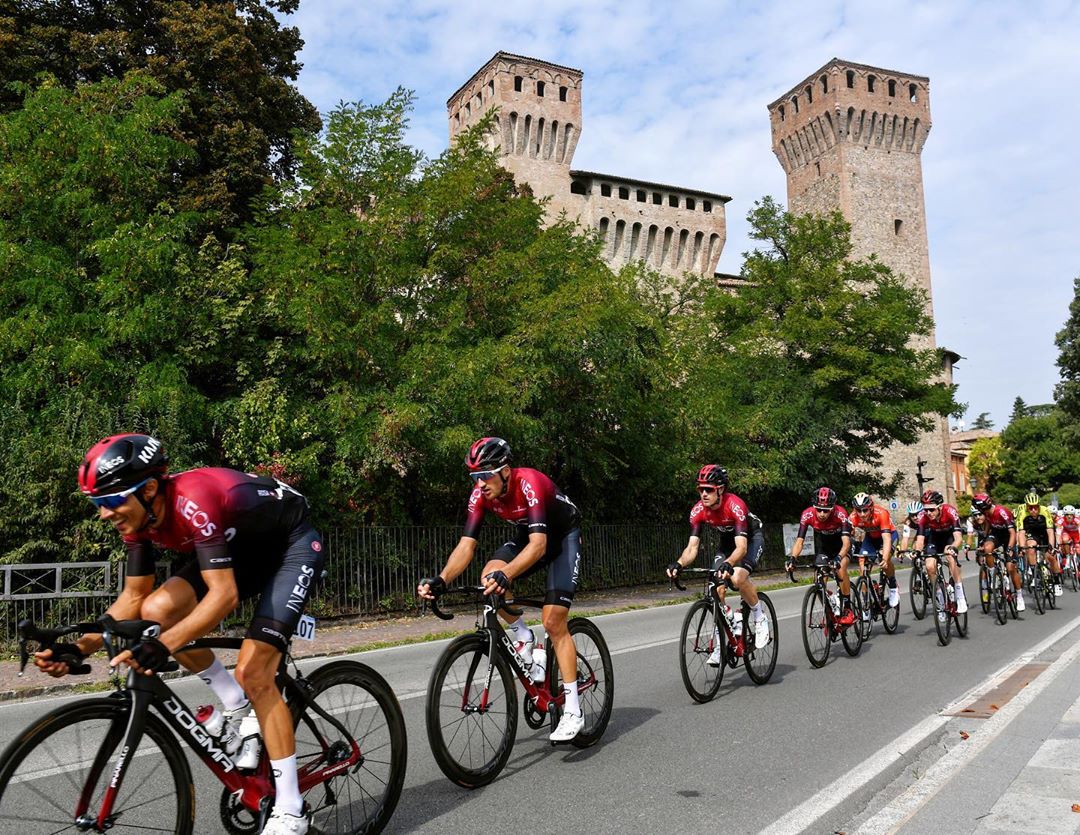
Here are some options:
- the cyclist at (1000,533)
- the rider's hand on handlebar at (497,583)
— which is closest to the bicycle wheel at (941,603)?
the cyclist at (1000,533)

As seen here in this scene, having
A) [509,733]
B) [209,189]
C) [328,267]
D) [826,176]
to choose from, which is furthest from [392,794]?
[826,176]

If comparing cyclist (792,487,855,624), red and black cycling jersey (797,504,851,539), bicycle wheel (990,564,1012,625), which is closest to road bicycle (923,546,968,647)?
cyclist (792,487,855,624)

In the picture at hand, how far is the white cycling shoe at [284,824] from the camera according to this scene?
3.70 metres

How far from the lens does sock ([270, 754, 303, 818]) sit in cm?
376

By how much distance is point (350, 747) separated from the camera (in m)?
4.37

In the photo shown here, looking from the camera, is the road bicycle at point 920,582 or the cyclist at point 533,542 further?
the road bicycle at point 920,582

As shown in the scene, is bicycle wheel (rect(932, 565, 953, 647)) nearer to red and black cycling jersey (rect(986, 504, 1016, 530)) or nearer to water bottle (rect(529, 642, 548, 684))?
red and black cycling jersey (rect(986, 504, 1016, 530))

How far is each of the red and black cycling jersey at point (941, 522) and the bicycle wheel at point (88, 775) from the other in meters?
10.8

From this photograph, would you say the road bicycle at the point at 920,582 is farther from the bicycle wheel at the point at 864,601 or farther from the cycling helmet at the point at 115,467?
the cycling helmet at the point at 115,467

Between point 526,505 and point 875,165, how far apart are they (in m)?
71.1

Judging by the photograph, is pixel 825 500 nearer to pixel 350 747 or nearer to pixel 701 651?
pixel 701 651

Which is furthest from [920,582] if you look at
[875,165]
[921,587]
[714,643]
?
[875,165]

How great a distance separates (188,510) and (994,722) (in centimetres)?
563

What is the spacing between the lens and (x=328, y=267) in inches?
650
